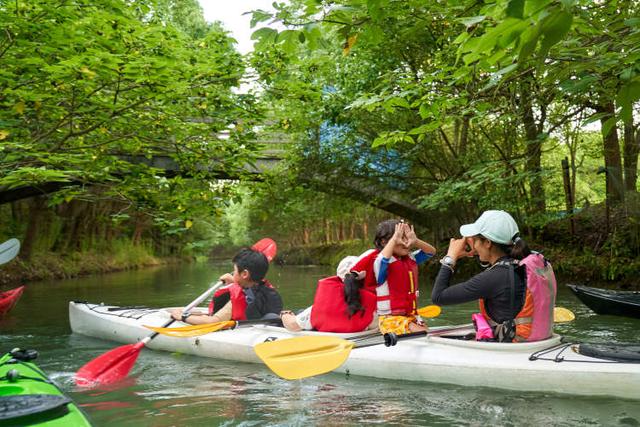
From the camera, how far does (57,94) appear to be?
6562 millimetres

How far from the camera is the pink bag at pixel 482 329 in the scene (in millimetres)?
4434

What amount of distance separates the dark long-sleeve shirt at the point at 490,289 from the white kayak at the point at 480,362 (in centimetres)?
32

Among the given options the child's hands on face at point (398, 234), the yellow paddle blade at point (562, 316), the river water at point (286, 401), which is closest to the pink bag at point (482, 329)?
the river water at point (286, 401)

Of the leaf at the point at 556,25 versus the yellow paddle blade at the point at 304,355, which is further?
the yellow paddle blade at the point at 304,355

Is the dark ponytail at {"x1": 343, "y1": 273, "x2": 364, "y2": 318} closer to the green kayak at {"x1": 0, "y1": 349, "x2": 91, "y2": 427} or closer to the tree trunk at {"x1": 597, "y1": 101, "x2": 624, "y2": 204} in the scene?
the green kayak at {"x1": 0, "y1": 349, "x2": 91, "y2": 427}

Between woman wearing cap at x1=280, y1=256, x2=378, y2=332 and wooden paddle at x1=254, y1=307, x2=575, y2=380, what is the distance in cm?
31

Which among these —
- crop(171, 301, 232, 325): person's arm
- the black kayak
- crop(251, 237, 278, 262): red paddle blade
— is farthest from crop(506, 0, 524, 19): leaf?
the black kayak

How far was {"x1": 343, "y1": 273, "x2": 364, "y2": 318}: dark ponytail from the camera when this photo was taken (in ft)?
15.9

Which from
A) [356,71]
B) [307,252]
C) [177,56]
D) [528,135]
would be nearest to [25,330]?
[177,56]

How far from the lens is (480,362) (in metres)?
4.30

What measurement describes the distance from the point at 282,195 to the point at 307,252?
14.8 m

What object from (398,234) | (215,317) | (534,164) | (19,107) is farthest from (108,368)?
(534,164)

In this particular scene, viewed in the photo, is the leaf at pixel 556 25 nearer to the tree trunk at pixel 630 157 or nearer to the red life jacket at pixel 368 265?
the red life jacket at pixel 368 265

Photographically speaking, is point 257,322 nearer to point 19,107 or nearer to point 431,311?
point 431,311
